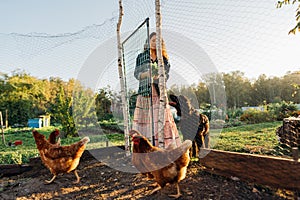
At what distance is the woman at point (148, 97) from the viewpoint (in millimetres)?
2349

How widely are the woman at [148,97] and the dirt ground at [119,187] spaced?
1.72 ft

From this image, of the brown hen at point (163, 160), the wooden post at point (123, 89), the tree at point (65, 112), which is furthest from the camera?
the tree at point (65, 112)

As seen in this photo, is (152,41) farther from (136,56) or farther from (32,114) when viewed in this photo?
(32,114)

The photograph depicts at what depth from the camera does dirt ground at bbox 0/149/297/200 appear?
1.75m

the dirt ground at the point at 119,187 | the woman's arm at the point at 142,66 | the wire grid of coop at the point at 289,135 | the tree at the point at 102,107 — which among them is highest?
the woman's arm at the point at 142,66

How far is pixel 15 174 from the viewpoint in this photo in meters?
2.66

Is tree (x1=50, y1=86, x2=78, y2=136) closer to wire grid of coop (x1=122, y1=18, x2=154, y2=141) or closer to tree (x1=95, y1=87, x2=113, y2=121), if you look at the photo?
tree (x1=95, y1=87, x2=113, y2=121)

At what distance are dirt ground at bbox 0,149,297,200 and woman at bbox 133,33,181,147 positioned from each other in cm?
52

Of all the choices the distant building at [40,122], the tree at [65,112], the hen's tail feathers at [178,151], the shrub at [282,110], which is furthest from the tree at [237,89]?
the distant building at [40,122]

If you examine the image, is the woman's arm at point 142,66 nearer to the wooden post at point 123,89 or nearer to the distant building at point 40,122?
the wooden post at point 123,89

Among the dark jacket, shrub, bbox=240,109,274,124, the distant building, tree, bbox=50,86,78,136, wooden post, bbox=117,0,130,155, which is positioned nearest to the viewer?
the dark jacket

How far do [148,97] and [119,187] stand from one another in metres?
1.16

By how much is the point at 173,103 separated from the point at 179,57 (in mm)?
854

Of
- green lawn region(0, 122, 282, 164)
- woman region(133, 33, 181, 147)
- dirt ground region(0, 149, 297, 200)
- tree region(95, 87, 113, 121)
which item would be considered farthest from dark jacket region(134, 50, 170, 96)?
tree region(95, 87, 113, 121)
